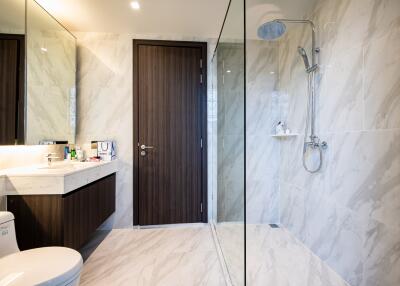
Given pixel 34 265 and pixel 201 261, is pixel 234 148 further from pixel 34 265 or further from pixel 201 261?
pixel 34 265

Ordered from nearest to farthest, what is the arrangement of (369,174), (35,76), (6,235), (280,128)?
1. (6,235)
2. (369,174)
3. (35,76)
4. (280,128)

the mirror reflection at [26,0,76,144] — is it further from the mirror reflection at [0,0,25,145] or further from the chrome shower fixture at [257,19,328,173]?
the chrome shower fixture at [257,19,328,173]

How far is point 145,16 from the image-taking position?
7.99ft

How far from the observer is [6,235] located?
4.51ft

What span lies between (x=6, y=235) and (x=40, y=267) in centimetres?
44

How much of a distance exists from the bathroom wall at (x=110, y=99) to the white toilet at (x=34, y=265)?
4.73 ft

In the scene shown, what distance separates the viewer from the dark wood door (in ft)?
5.97

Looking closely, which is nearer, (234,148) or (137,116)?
(234,148)

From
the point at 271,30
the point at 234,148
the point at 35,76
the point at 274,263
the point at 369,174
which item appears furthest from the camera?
the point at 271,30

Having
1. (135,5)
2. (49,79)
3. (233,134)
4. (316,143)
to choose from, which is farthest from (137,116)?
(316,143)

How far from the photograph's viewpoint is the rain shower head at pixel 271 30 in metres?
2.29

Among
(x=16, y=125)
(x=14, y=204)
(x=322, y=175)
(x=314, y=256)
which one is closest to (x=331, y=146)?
(x=322, y=175)

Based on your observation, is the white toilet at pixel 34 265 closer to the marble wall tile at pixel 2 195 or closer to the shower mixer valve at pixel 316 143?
the marble wall tile at pixel 2 195

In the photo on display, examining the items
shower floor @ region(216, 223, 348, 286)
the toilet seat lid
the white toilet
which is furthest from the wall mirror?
shower floor @ region(216, 223, 348, 286)
